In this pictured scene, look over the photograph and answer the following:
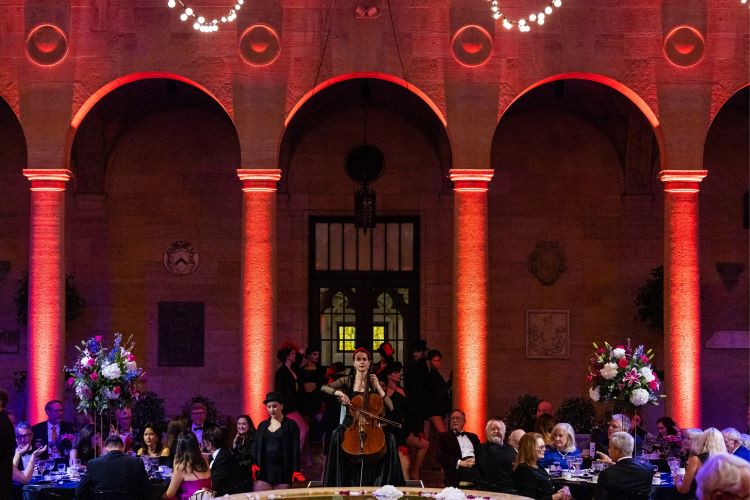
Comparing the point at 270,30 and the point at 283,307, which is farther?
the point at 283,307

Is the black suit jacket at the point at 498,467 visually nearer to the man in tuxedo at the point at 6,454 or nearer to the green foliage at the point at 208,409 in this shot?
the man in tuxedo at the point at 6,454

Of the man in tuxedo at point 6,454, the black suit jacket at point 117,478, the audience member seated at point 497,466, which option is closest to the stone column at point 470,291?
the audience member seated at point 497,466

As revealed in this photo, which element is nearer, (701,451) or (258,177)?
(701,451)

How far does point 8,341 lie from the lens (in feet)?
67.2

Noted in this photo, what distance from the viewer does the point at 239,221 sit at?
21094 millimetres

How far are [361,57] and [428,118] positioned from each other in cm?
422

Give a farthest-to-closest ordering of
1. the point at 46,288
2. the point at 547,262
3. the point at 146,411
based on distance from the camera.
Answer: the point at 547,262, the point at 146,411, the point at 46,288

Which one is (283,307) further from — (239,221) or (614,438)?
(614,438)

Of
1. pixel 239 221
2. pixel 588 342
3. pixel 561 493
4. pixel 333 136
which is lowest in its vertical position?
pixel 561 493

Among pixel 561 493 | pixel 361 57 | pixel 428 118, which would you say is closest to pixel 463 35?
pixel 361 57

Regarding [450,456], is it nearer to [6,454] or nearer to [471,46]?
[6,454]

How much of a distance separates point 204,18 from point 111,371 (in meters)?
4.91

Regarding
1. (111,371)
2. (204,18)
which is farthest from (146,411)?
(204,18)

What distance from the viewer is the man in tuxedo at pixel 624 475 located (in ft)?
37.1
